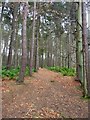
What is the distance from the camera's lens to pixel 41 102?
9.62m

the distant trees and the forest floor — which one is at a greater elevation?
the distant trees

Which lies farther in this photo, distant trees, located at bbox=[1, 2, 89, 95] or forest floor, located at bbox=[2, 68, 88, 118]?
distant trees, located at bbox=[1, 2, 89, 95]

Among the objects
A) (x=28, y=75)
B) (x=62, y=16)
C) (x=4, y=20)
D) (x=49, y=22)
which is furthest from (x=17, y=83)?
(x=49, y=22)

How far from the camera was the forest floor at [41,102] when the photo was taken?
8359 mm

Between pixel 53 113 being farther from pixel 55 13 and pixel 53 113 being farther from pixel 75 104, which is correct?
pixel 55 13

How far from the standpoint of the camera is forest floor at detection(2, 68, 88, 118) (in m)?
8.36

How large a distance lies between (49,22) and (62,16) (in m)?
4.94

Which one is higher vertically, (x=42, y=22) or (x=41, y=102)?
(x=42, y=22)

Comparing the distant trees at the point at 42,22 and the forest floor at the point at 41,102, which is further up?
the distant trees at the point at 42,22

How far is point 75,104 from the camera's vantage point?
32.4ft

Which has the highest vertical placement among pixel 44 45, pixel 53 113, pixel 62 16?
pixel 62 16

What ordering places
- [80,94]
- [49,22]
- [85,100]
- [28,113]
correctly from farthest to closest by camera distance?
[49,22] → [80,94] → [85,100] → [28,113]

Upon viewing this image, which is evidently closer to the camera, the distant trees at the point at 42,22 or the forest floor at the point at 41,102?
the forest floor at the point at 41,102

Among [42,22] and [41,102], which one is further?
[42,22]
